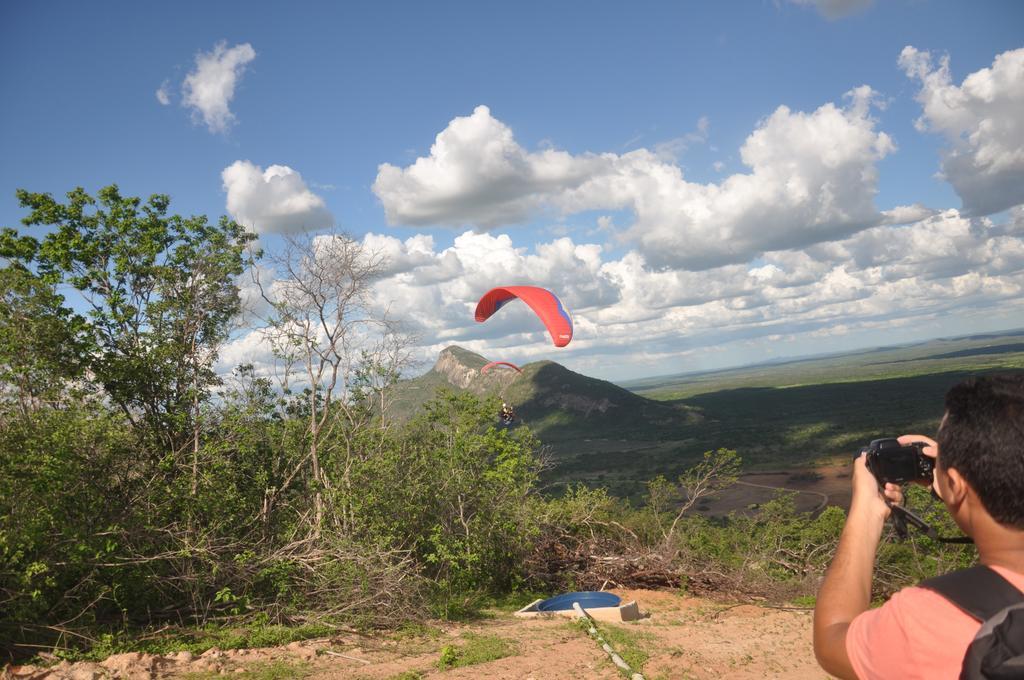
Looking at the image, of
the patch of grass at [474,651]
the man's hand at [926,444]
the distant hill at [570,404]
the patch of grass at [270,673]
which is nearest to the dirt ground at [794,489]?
the distant hill at [570,404]

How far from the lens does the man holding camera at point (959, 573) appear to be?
1.33 m

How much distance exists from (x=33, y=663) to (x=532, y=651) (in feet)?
23.0

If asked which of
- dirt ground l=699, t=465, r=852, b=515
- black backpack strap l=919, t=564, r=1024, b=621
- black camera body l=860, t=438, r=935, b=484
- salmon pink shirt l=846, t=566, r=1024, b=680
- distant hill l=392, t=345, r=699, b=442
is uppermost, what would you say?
black camera body l=860, t=438, r=935, b=484

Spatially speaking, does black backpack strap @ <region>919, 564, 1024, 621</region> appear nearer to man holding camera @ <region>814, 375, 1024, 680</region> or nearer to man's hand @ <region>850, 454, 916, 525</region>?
man holding camera @ <region>814, 375, 1024, 680</region>

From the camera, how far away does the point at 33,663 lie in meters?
8.13

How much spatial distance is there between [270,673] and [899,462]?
8.69m

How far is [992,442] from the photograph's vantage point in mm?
1415

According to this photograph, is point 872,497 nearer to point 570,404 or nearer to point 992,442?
point 992,442

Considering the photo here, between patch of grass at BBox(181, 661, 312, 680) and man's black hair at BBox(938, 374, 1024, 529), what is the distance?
8.71 meters

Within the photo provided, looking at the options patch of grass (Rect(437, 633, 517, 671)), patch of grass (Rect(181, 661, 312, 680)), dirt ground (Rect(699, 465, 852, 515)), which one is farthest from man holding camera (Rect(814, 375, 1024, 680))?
dirt ground (Rect(699, 465, 852, 515))

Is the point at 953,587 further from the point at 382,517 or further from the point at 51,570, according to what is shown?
the point at 382,517

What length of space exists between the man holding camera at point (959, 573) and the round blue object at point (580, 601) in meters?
13.6

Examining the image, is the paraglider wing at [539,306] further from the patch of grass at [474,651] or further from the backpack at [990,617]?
the backpack at [990,617]

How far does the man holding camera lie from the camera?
1.33 metres
